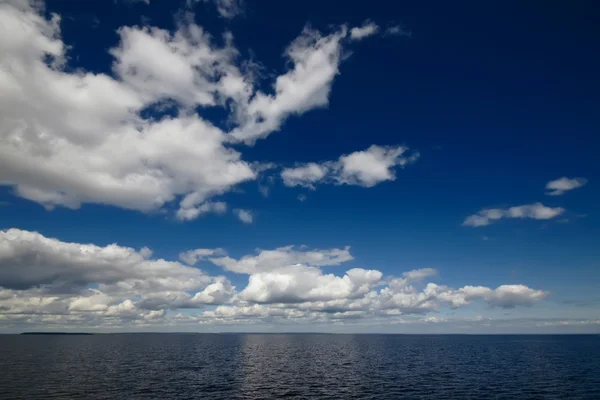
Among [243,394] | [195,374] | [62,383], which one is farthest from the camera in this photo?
[195,374]

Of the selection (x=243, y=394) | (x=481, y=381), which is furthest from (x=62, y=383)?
(x=481, y=381)

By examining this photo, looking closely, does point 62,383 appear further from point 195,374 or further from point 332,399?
point 332,399

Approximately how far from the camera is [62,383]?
3519 inches

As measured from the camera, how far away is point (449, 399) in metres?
73.1

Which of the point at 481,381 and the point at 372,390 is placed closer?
the point at 372,390

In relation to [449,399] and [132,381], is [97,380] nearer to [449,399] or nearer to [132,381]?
[132,381]

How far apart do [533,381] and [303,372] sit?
222 feet

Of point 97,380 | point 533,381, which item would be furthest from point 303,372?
point 533,381

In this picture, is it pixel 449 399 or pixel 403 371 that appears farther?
pixel 403 371

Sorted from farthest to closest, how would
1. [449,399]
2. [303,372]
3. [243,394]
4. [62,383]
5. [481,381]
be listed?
1. [303,372]
2. [481,381]
3. [62,383]
4. [243,394]
5. [449,399]

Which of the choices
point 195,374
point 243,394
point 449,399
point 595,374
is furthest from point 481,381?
point 195,374

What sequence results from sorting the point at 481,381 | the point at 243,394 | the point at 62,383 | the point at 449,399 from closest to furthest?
the point at 449,399 < the point at 243,394 < the point at 62,383 < the point at 481,381

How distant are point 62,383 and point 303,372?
68.6m

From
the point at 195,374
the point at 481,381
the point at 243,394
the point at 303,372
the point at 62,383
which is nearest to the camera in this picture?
the point at 243,394
